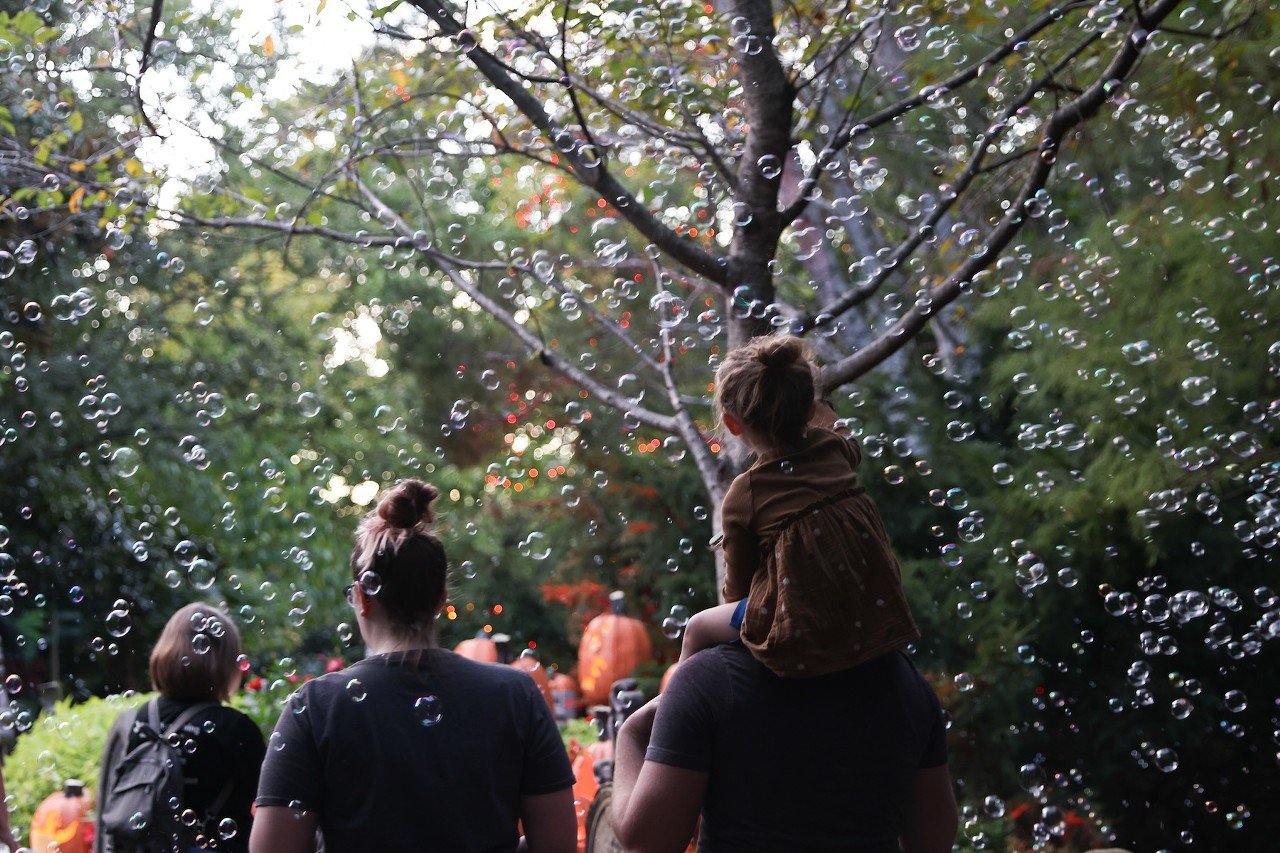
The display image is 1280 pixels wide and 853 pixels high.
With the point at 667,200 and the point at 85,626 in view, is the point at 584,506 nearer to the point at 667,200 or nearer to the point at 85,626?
the point at 667,200

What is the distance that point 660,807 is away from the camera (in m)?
1.99

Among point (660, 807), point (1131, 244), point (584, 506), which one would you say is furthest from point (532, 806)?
point (584, 506)

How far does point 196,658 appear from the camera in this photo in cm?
309

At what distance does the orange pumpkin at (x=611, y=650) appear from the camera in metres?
6.93

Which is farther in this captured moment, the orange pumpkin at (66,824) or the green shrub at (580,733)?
the green shrub at (580,733)

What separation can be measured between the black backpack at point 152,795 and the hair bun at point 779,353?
Result: 1.80 m

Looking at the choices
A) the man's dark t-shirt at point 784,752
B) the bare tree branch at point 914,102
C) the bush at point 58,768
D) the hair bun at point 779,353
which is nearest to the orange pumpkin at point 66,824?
the bush at point 58,768

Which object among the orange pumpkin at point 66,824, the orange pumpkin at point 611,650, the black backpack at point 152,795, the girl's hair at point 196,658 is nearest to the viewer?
the black backpack at point 152,795

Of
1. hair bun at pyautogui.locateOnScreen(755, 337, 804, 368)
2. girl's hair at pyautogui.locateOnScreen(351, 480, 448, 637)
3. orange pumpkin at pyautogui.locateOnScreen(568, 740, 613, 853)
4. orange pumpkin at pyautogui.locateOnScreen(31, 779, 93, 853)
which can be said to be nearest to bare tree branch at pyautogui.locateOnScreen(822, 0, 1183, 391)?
hair bun at pyautogui.locateOnScreen(755, 337, 804, 368)

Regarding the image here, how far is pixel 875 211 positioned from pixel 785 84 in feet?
12.9

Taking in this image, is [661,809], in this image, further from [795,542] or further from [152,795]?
[152,795]

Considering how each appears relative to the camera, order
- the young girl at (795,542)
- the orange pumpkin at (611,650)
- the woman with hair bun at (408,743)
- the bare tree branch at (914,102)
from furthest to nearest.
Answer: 1. the orange pumpkin at (611,650)
2. the bare tree branch at (914,102)
3. the woman with hair bun at (408,743)
4. the young girl at (795,542)

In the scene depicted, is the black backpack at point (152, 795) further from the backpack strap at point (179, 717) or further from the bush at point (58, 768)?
the bush at point (58, 768)

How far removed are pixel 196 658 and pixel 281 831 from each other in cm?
103
